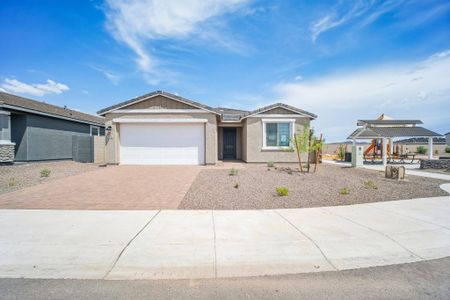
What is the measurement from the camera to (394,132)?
1767cm

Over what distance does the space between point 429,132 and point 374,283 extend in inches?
821

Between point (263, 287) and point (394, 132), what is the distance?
2003 cm

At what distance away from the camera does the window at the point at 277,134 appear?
15695mm

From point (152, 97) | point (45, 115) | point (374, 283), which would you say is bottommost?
point (374, 283)

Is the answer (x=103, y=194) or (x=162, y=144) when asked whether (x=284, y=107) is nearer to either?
(x=162, y=144)

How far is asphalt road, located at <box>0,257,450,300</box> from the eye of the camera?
266 centimetres

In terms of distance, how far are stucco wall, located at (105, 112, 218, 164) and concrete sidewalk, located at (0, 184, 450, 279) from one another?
9.01m

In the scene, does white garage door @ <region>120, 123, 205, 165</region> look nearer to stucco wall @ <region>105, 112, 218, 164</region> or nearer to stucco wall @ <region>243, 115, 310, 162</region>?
stucco wall @ <region>105, 112, 218, 164</region>

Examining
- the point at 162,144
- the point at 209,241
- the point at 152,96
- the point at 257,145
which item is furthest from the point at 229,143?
the point at 209,241

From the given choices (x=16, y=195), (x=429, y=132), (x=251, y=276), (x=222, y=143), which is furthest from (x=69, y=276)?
(x=429, y=132)

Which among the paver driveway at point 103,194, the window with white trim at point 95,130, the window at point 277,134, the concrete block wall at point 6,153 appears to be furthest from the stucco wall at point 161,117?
the window with white trim at point 95,130

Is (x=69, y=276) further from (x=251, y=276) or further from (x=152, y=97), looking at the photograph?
(x=152, y=97)

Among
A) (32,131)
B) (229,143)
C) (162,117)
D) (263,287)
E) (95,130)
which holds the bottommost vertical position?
(263,287)

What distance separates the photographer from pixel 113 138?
14.5 metres
